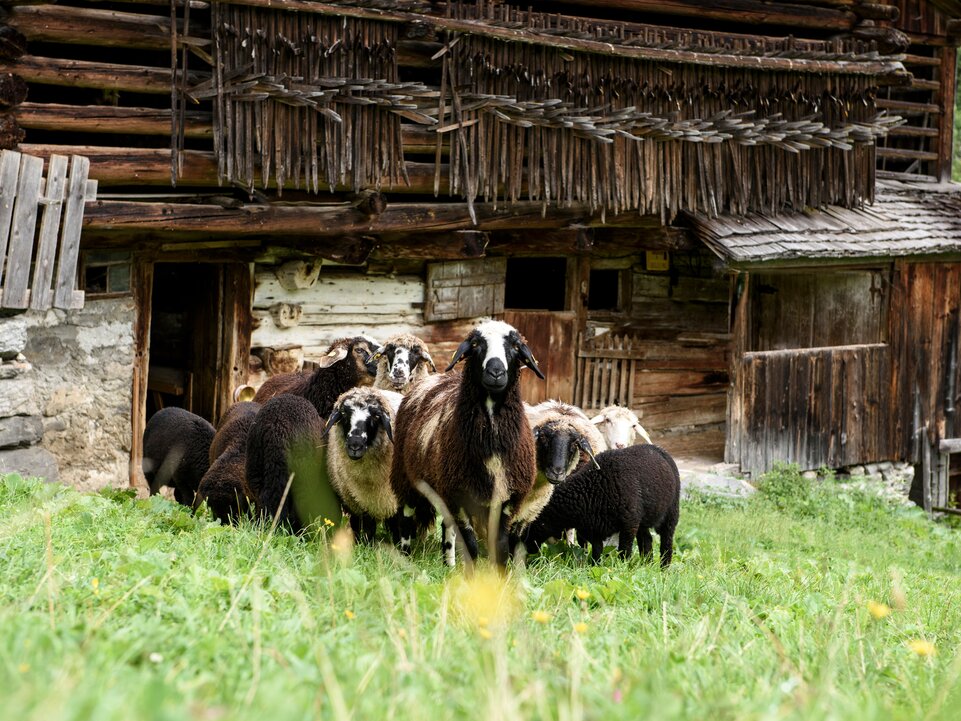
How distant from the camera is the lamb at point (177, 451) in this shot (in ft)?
32.8

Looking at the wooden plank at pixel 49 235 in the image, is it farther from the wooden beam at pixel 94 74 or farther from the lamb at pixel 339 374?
the lamb at pixel 339 374

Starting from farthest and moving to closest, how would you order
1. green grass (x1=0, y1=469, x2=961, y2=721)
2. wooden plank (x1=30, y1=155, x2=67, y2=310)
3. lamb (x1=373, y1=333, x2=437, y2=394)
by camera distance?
lamb (x1=373, y1=333, x2=437, y2=394)
wooden plank (x1=30, y1=155, x2=67, y2=310)
green grass (x1=0, y1=469, x2=961, y2=721)

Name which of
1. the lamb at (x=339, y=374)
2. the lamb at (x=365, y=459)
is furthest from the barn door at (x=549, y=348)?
the lamb at (x=365, y=459)

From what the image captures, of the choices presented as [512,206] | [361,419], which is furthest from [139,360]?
[361,419]

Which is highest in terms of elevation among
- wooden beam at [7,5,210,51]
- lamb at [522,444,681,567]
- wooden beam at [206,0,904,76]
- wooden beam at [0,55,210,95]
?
wooden beam at [206,0,904,76]

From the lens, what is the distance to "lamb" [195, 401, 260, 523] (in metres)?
8.59

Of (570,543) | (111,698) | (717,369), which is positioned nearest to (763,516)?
(717,369)

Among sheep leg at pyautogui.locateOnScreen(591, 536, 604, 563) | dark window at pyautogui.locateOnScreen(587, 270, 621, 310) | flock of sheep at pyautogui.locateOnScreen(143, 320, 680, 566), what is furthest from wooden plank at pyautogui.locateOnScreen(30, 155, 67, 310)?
dark window at pyautogui.locateOnScreen(587, 270, 621, 310)

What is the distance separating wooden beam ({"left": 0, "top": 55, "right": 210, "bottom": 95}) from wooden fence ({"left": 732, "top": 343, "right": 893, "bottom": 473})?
8.48 m

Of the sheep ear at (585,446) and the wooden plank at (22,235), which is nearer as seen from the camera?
the sheep ear at (585,446)

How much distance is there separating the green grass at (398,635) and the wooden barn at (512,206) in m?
3.71

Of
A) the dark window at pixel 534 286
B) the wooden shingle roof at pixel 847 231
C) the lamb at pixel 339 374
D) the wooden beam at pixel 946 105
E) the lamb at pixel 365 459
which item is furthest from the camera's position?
the wooden beam at pixel 946 105

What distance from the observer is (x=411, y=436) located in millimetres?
7969

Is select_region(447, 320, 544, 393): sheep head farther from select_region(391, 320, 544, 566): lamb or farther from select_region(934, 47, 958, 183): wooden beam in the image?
select_region(934, 47, 958, 183): wooden beam
